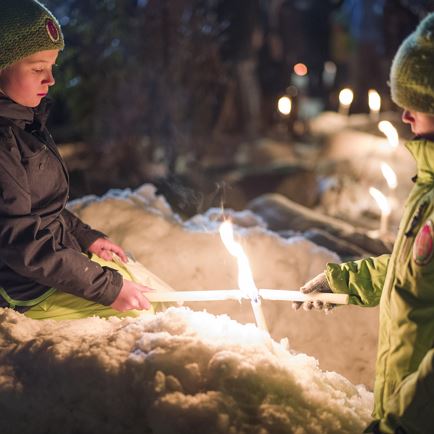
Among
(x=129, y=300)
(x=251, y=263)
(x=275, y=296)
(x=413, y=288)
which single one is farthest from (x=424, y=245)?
(x=251, y=263)

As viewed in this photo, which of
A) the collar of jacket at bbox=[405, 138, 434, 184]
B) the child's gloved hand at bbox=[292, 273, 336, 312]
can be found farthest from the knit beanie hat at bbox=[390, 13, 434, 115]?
the child's gloved hand at bbox=[292, 273, 336, 312]

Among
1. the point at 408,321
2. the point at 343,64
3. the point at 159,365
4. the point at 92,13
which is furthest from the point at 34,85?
the point at 343,64

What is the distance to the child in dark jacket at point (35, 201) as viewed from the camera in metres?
2.42

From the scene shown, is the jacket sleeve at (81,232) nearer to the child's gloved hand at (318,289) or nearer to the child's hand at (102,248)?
the child's hand at (102,248)

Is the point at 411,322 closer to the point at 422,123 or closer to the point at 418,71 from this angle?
the point at 422,123

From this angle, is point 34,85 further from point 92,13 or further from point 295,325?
point 92,13

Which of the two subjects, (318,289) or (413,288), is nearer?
(413,288)

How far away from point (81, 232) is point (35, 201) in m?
0.49

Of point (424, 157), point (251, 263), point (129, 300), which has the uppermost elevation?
point (424, 157)

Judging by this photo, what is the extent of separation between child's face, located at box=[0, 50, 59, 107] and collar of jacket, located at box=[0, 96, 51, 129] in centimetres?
3

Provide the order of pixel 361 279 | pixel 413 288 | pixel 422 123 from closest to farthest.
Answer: pixel 413 288 < pixel 422 123 < pixel 361 279

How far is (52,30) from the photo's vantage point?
2.55m

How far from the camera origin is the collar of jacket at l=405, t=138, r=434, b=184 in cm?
203

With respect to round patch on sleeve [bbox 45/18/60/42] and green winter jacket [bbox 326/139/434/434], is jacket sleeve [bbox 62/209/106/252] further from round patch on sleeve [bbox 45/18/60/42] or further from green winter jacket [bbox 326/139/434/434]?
green winter jacket [bbox 326/139/434/434]
